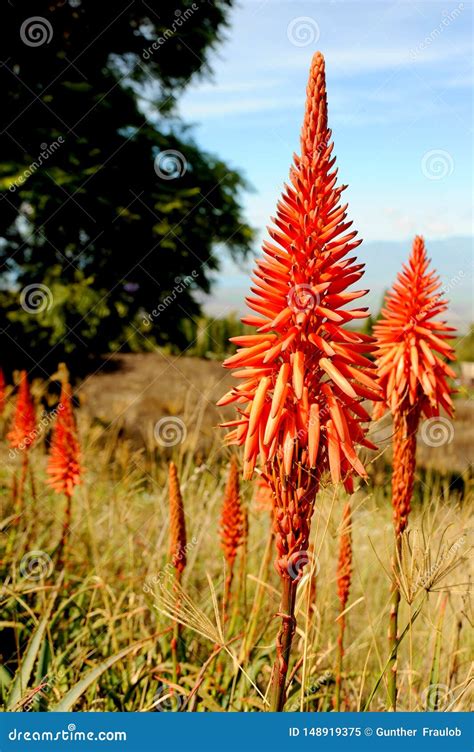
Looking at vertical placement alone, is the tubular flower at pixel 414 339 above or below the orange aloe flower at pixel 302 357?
above

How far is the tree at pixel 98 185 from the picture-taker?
1077 cm

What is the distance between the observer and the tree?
35.3ft

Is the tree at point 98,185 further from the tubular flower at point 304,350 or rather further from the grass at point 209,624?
the tubular flower at point 304,350

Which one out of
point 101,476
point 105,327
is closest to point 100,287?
point 105,327

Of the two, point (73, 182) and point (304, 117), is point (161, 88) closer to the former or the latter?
point (73, 182)

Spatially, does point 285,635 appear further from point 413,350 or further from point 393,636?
point 413,350

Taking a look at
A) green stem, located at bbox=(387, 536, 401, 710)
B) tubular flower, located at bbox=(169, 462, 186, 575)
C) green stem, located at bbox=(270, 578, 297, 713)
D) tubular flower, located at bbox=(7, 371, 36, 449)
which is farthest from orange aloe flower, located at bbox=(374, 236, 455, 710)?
tubular flower, located at bbox=(7, 371, 36, 449)

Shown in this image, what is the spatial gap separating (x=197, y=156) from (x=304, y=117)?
11482 millimetres

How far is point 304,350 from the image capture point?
2033 millimetres

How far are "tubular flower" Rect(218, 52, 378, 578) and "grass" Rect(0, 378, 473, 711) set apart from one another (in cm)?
18

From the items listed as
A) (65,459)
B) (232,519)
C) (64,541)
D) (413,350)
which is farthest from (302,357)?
(64,541)

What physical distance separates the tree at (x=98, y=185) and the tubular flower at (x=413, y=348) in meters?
8.10

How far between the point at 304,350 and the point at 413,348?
1.22 m

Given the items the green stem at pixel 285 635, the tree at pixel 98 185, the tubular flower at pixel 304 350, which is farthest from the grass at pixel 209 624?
the tree at pixel 98 185
